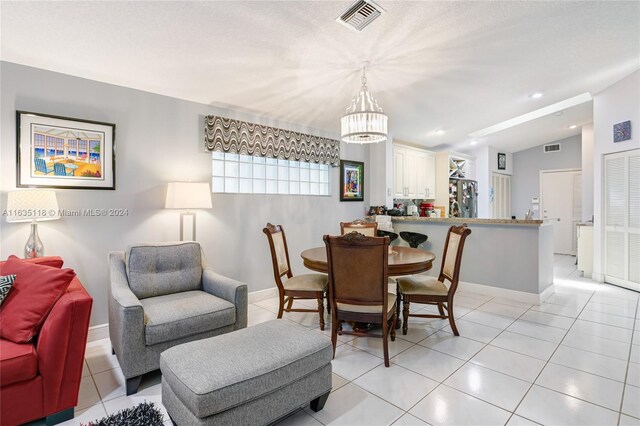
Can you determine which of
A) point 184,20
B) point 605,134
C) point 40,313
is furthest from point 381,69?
point 605,134

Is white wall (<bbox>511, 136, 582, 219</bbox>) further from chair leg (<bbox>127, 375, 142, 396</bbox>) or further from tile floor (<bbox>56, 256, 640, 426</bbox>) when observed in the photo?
chair leg (<bbox>127, 375, 142, 396</bbox>)

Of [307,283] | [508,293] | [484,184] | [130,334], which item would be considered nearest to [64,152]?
[130,334]

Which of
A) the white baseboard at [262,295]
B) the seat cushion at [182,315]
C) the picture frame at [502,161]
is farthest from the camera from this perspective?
the picture frame at [502,161]

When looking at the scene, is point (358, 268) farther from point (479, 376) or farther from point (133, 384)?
point (133, 384)

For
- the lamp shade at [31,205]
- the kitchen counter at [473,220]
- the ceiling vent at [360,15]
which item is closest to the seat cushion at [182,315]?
the lamp shade at [31,205]

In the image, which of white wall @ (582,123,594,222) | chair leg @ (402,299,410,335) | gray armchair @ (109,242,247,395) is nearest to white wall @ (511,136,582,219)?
white wall @ (582,123,594,222)

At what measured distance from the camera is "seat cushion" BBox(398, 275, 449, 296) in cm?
283

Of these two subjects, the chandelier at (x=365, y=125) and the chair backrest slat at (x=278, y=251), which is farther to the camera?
the chair backrest slat at (x=278, y=251)

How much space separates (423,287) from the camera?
9.57 ft

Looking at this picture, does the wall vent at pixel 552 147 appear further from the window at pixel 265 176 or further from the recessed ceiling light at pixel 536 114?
the window at pixel 265 176

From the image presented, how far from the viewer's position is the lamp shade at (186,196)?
309 cm

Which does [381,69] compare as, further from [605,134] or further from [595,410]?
[605,134]

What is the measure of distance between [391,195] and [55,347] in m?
4.74

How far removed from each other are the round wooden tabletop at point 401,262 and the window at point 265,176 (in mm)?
1453
